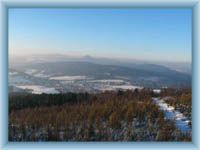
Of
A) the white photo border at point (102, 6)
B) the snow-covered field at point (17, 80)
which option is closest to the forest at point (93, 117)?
the snow-covered field at point (17, 80)

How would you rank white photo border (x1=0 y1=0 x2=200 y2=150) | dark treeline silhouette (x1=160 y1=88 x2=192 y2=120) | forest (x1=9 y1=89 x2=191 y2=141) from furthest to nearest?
dark treeline silhouette (x1=160 y1=88 x2=192 y2=120)
forest (x1=9 y1=89 x2=191 y2=141)
white photo border (x1=0 y1=0 x2=200 y2=150)

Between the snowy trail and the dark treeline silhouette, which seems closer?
the snowy trail

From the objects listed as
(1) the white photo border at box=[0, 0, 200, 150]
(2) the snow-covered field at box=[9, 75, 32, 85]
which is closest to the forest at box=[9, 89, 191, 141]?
(2) the snow-covered field at box=[9, 75, 32, 85]

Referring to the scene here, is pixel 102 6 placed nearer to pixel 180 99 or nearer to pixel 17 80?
pixel 17 80

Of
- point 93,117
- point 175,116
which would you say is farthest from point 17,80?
point 175,116

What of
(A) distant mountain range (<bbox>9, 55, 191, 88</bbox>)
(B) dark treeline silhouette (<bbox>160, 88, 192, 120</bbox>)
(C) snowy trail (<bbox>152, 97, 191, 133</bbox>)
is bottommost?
(C) snowy trail (<bbox>152, 97, 191, 133</bbox>)

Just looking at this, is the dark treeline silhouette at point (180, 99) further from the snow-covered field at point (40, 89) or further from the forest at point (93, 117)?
the snow-covered field at point (40, 89)

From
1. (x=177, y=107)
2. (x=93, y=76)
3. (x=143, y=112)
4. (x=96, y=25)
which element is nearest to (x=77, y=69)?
(x=93, y=76)

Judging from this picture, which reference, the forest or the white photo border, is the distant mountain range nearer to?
the forest
